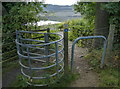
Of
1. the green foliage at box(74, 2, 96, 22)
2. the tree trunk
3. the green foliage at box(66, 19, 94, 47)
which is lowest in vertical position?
the green foliage at box(66, 19, 94, 47)

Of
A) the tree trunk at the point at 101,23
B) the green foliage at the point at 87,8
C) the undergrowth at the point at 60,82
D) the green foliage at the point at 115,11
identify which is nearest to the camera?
the undergrowth at the point at 60,82

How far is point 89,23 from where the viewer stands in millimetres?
5883

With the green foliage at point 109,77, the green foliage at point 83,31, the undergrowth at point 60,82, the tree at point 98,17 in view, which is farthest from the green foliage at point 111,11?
the undergrowth at point 60,82

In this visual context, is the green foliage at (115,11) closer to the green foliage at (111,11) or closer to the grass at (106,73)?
the green foliage at (111,11)

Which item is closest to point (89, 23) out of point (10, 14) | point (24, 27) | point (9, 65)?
point (24, 27)

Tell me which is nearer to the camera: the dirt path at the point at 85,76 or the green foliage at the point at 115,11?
the dirt path at the point at 85,76

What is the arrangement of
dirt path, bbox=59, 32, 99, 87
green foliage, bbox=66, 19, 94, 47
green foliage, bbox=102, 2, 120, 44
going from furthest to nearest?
green foliage, bbox=66, 19, 94, 47, green foliage, bbox=102, 2, 120, 44, dirt path, bbox=59, 32, 99, 87

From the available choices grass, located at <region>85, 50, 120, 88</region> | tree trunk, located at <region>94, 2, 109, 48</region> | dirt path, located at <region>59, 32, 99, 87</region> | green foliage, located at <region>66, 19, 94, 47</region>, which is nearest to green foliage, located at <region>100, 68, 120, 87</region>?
grass, located at <region>85, 50, 120, 88</region>

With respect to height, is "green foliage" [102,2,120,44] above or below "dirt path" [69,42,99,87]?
above

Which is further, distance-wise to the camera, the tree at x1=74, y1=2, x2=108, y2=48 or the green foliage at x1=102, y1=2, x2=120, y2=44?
the tree at x1=74, y1=2, x2=108, y2=48

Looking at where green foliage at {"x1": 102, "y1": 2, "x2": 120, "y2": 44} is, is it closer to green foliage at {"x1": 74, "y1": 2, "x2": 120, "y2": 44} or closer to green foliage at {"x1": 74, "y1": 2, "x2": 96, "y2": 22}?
green foliage at {"x1": 74, "y1": 2, "x2": 120, "y2": 44}

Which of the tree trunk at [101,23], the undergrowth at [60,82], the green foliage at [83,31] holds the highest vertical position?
the tree trunk at [101,23]

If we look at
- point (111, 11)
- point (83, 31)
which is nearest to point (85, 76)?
point (111, 11)

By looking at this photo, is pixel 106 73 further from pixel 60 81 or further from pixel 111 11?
pixel 111 11
